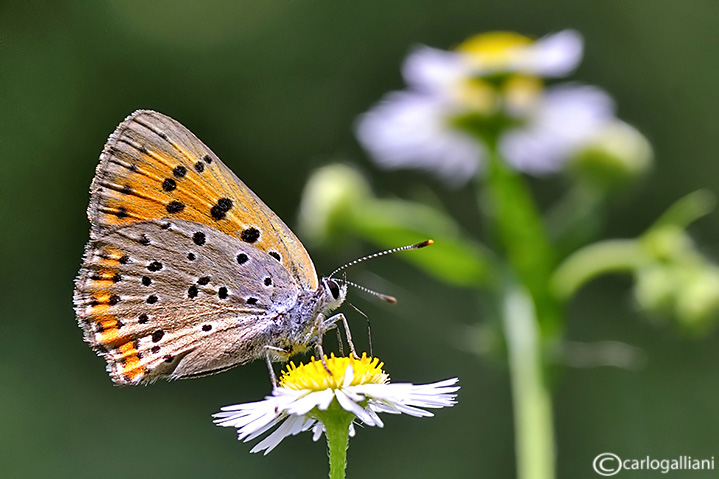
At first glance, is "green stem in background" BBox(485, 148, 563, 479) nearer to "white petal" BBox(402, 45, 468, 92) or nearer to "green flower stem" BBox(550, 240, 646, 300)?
"green flower stem" BBox(550, 240, 646, 300)

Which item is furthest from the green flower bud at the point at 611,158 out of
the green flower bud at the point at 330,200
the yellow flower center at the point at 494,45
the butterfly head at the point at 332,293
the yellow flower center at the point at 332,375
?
the yellow flower center at the point at 332,375

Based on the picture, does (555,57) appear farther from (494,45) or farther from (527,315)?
(527,315)

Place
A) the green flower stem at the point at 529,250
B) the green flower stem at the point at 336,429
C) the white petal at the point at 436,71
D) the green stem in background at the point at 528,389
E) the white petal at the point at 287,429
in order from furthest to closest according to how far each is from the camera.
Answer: the white petal at the point at 436,71
the green flower stem at the point at 529,250
the green stem in background at the point at 528,389
the white petal at the point at 287,429
the green flower stem at the point at 336,429

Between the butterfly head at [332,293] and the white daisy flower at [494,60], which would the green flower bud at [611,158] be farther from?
the butterfly head at [332,293]

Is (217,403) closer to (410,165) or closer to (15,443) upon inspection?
(15,443)

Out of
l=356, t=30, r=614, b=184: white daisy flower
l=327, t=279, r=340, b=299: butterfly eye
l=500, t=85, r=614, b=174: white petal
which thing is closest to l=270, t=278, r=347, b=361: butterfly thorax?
l=327, t=279, r=340, b=299: butterfly eye

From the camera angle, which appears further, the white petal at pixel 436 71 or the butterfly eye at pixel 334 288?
the white petal at pixel 436 71

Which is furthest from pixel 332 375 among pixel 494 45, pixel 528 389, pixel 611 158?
pixel 494 45
